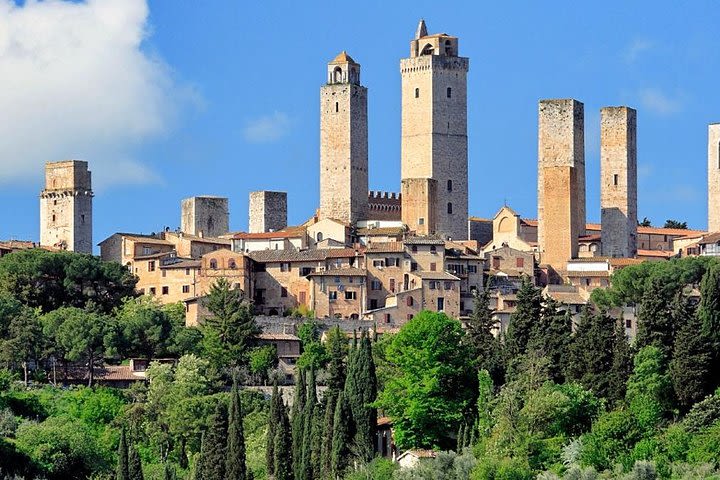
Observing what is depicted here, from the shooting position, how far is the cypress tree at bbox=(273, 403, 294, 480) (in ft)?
181

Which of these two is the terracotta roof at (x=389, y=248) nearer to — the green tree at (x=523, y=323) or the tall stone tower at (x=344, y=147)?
the tall stone tower at (x=344, y=147)

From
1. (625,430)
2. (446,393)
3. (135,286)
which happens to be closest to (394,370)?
(446,393)

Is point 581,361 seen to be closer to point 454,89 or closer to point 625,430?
point 625,430

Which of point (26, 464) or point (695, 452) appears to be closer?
point (695, 452)

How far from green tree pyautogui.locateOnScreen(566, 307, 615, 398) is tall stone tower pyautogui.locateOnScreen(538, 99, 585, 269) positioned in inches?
1089

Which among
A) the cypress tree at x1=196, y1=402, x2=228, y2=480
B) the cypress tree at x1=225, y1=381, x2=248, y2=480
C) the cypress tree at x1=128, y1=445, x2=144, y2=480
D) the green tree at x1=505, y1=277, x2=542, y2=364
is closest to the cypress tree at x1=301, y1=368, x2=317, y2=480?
the cypress tree at x1=225, y1=381, x2=248, y2=480

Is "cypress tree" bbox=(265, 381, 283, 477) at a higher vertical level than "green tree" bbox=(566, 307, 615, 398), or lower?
lower

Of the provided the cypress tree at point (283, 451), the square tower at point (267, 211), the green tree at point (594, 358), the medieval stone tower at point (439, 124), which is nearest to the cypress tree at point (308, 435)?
the cypress tree at point (283, 451)

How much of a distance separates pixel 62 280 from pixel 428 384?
22469 mm

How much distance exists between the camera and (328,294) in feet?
249

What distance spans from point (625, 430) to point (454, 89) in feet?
135

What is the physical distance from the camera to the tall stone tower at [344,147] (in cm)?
8900

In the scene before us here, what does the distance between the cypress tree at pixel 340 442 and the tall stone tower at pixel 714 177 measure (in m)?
39.9

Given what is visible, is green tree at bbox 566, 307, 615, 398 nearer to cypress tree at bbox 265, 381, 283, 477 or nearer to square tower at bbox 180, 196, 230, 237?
cypress tree at bbox 265, 381, 283, 477
